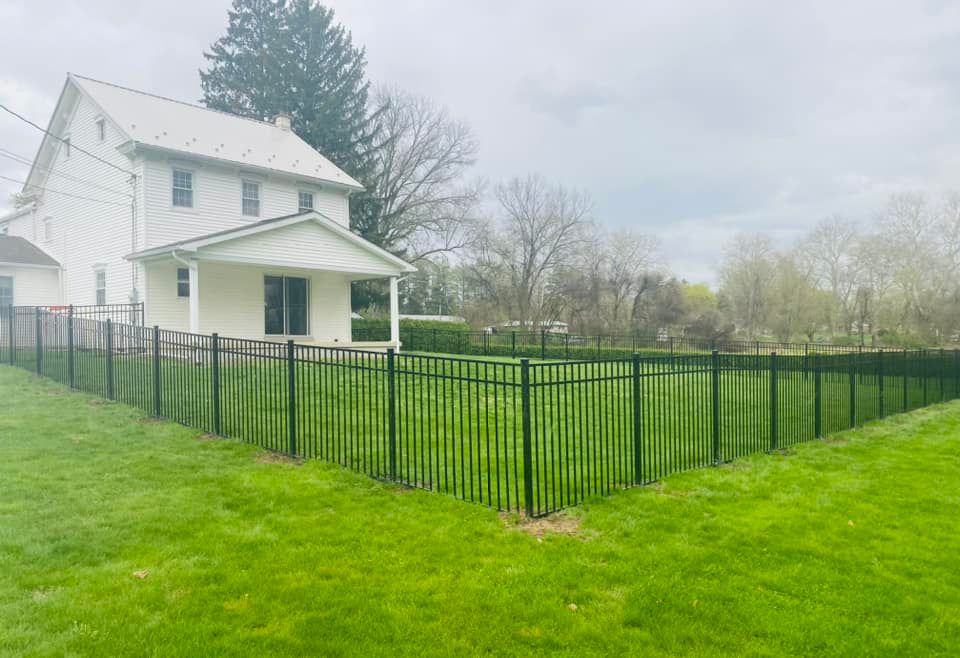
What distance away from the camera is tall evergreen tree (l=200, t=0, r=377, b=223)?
31000 mm

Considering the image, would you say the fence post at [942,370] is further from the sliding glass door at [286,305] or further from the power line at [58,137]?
the power line at [58,137]

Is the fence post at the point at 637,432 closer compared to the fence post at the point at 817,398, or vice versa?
the fence post at the point at 637,432

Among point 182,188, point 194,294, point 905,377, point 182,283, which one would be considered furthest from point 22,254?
point 905,377

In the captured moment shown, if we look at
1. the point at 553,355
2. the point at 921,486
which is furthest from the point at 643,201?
the point at 921,486

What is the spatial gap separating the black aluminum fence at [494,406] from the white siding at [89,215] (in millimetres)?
5859

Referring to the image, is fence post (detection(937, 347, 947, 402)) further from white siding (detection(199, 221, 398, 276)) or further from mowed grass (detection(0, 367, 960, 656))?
white siding (detection(199, 221, 398, 276))

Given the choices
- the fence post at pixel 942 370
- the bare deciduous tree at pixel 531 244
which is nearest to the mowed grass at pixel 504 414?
the fence post at pixel 942 370

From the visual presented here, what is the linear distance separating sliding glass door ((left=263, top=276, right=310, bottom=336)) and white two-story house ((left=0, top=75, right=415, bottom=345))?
0.03m

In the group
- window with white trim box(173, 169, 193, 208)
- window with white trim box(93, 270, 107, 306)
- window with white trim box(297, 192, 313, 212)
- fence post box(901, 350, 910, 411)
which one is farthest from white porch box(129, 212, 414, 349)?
fence post box(901, 350, 910, 411)

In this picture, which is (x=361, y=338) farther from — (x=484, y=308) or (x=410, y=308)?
(x=410, y=308)

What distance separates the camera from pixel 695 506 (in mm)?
5438

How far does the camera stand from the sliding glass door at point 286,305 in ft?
61.2

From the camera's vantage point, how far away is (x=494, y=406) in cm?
949

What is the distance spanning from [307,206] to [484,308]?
782 inches
